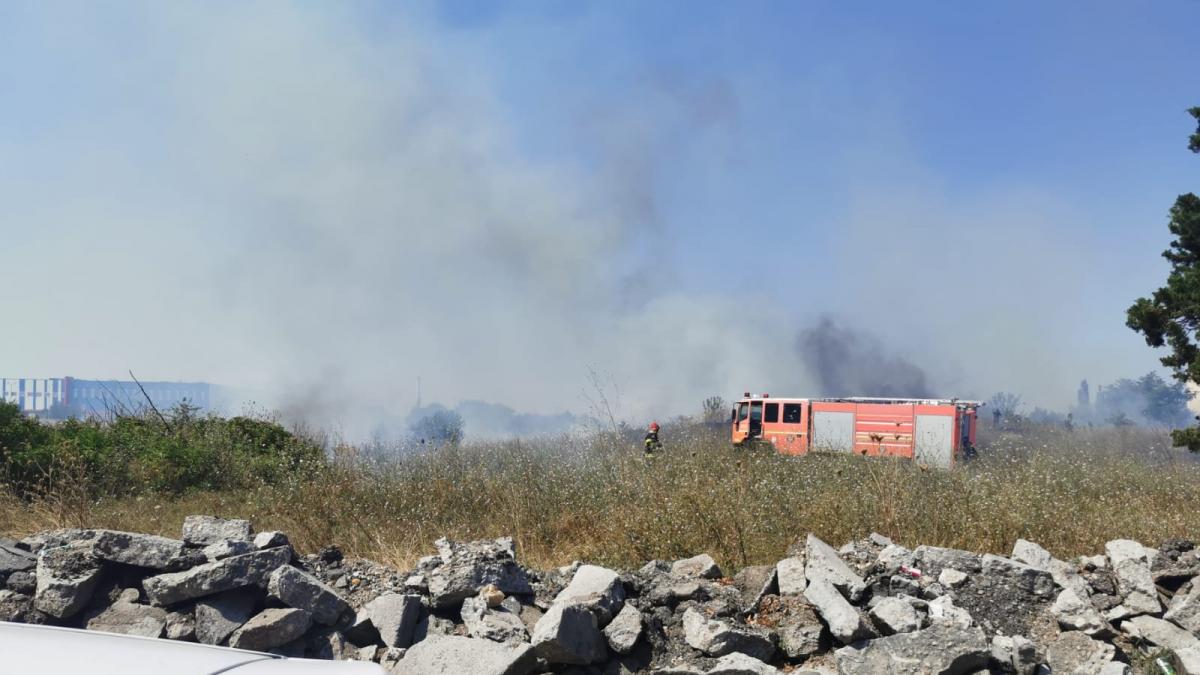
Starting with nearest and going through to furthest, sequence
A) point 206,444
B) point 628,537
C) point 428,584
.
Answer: point 428,584 → point 628,537 → point 206,444

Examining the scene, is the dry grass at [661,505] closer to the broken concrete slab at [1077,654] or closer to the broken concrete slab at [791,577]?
the broken concrete slab at [791,577]

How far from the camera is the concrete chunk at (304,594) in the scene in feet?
17.5

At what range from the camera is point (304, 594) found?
5367 mm

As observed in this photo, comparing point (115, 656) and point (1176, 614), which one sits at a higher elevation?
point (115, 656)

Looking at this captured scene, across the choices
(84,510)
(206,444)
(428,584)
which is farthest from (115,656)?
(206,444)

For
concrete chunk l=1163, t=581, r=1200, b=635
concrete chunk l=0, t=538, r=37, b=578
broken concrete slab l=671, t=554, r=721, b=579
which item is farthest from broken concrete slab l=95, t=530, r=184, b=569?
concrete chunk l=1163, t=581, r=1200, b=635

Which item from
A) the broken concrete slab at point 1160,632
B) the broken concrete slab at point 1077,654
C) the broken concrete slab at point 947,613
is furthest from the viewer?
the broken concrete slab at point 947,613

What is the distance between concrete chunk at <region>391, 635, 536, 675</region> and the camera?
4793 millimetres

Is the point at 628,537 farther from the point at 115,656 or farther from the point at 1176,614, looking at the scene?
the point at 115,656

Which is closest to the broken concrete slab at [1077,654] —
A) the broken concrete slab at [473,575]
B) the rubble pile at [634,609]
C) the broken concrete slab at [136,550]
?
the rubble pile at [634,609]

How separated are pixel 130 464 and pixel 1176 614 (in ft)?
40.4

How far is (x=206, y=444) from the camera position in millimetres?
13797

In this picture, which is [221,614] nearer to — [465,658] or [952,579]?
[465,658]

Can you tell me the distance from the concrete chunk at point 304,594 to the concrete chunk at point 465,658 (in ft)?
2.18
